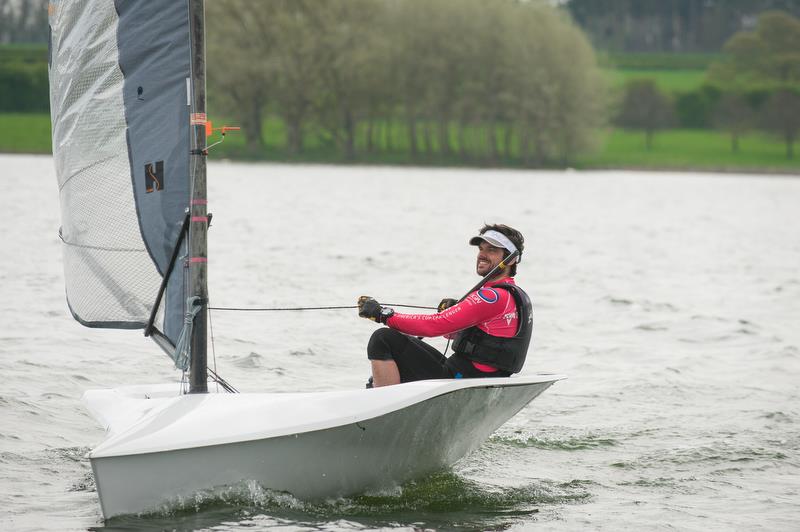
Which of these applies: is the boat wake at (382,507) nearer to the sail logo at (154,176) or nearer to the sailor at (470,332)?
the sailor at (470,332)

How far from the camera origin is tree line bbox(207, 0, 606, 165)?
2088 inches

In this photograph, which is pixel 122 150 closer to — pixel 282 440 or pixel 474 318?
pixel 282 440

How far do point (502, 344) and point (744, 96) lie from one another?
83.4 m

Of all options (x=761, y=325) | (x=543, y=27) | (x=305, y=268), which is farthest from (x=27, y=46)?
(x=761, y=325)

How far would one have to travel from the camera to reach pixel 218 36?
53.7 m

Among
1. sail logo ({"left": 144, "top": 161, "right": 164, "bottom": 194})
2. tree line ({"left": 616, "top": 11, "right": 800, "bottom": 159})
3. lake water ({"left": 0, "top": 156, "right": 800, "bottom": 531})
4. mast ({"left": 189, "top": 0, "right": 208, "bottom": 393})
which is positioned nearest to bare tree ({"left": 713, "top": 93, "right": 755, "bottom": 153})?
tree line ({"left": 616, "top": 11, "right": 800, "bottom": 159})

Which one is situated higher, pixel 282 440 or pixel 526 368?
pixel 282 440

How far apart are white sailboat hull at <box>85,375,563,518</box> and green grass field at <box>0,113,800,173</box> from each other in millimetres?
49359

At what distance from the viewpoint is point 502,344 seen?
5930 millimetres

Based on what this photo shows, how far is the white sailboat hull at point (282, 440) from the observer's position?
5.25 meters

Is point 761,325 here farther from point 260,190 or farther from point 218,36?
point 218,36

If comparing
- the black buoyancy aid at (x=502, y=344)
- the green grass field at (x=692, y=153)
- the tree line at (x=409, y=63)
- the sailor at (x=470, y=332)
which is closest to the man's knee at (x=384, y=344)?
the sailor at (x=470, y=332)

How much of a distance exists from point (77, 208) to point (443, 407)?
2.69 meters

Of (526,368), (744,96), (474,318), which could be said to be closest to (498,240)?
(474,318)
